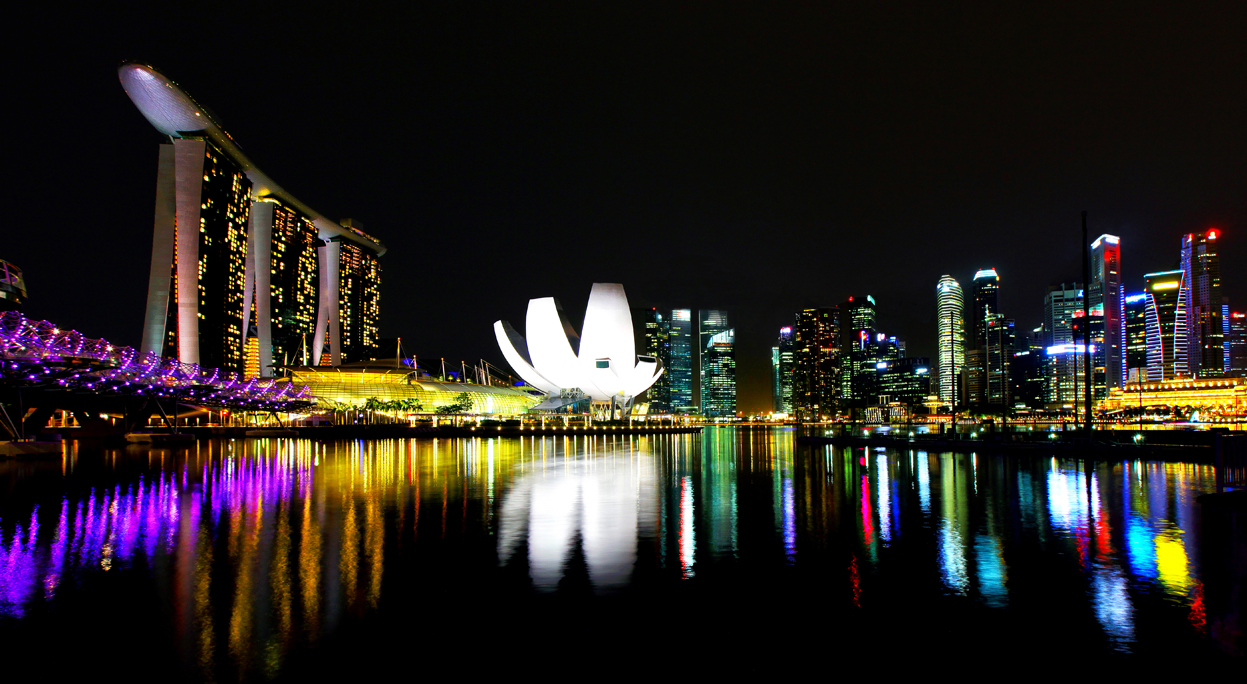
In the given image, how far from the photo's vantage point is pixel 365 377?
66.2m

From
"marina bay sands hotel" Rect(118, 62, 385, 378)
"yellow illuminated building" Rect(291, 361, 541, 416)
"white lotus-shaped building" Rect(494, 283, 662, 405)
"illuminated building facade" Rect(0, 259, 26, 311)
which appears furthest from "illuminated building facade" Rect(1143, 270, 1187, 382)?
"illuminated building facade" Rect(0, 259, 26, 311)

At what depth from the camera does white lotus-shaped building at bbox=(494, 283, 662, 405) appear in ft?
189

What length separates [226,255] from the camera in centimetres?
7056

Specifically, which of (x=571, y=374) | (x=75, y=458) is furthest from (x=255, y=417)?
(x=75, y=458)

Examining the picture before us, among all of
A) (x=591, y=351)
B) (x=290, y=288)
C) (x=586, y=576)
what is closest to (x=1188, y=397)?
(x=591, y=351)

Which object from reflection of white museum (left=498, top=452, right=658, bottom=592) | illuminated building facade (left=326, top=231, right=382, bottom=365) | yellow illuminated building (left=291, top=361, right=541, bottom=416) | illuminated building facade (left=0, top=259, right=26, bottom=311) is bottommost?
reflection of white museum (left=498, top=452, right=658, bottom=592)

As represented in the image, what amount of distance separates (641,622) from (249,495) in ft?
30.5

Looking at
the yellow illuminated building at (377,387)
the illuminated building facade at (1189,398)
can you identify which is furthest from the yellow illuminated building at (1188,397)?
the yellow illuminated building at (377,387)

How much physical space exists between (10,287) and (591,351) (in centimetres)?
3984

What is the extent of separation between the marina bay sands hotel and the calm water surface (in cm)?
4890

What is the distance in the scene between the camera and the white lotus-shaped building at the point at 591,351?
2264 inches

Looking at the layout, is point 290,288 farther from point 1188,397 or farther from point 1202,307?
point 1202,307

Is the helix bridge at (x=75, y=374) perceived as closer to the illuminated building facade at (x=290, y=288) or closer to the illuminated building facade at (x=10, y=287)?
the illuminated building facade at (x=10, y=287)

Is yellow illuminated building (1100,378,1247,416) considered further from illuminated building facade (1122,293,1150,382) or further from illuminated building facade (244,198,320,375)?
illuminated building facade (244,198,320,375)
